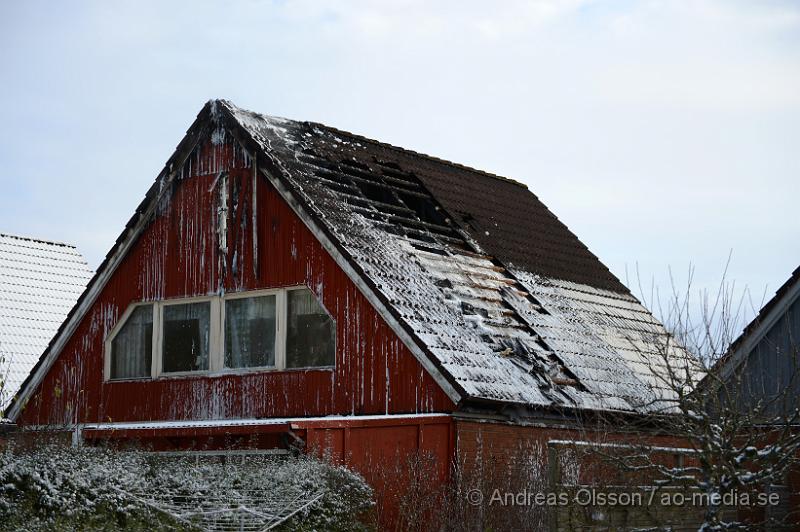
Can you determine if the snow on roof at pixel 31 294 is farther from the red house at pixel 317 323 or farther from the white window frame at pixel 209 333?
the white window frame at pixel 209 333

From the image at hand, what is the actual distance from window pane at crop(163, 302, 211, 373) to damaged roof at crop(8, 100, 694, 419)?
5.53 ft

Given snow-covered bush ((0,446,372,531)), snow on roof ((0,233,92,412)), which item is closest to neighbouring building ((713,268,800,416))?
snow-covered bush ((0,446,372,531))

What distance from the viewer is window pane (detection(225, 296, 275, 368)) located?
1947cm

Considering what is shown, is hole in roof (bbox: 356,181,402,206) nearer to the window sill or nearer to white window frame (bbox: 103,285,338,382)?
white window frame (bbox: 103,285,338,382)

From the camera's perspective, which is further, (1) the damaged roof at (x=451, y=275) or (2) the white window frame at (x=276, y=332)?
(2) the white window frame at (x=276, y=332)

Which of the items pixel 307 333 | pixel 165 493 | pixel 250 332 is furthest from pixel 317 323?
pixel 165 493

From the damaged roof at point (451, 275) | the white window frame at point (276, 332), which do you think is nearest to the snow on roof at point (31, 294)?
the damaged roof at point (451, 275)

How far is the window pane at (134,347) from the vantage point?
2098 centimetres

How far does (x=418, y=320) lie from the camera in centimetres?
1762

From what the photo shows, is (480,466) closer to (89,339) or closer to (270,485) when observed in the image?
(270,485)

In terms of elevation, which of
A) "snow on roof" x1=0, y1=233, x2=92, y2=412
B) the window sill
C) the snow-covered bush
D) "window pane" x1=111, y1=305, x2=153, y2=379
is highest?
"snow on roof" x1=0, y1=233, x2=92, y2=412

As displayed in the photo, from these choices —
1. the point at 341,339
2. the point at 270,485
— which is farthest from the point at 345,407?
the point at 270,485

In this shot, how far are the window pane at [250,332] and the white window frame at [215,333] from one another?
3.2 inches

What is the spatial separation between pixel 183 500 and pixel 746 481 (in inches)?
240
